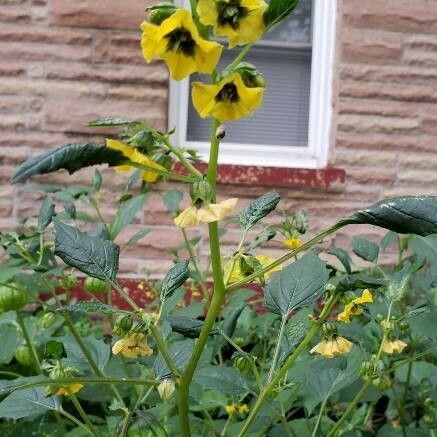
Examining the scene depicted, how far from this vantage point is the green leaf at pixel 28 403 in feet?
2.73

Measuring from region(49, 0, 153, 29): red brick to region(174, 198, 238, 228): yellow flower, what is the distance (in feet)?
6.90

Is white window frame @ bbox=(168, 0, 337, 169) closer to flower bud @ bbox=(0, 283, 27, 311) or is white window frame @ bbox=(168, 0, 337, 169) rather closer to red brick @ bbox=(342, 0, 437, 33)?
red brick @ bbox=(342, 0, 437, 33)

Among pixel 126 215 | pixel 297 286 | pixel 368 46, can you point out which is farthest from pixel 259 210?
pixel 368 46

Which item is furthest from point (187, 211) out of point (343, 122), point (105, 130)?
point (343, 122)

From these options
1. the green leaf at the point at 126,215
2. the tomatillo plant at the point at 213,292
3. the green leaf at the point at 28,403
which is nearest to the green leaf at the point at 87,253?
the tomatillo plant at the point at 213,292

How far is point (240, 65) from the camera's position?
66 cm

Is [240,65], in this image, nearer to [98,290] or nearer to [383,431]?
[98,290]

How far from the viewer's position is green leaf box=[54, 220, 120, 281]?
0.71 metres

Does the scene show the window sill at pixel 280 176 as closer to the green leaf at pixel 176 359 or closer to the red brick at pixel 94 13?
the red brick at pixel 94 13

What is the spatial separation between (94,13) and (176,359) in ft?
6.71

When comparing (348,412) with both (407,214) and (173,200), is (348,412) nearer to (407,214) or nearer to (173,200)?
(407,214)

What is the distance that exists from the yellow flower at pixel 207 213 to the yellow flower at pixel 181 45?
128 mm

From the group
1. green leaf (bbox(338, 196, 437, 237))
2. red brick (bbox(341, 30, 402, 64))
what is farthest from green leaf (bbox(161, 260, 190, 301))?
red brick (bbox(341, 30, 402, 64))

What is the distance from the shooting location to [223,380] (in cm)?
89
